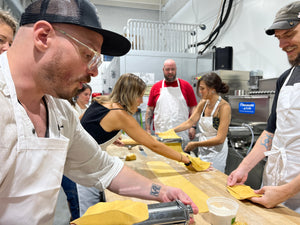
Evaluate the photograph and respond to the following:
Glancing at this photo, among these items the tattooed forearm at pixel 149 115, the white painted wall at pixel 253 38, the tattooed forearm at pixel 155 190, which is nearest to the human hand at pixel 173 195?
the tattooed forearm at pixel 155 190

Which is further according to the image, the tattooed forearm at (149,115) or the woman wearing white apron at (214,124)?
the tattooed forearm at (149,115)

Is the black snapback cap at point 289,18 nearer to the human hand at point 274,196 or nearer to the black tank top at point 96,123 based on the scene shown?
the human hand at point 274,196

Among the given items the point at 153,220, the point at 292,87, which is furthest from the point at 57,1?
the point at 292,87

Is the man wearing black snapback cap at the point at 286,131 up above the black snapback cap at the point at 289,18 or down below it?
below

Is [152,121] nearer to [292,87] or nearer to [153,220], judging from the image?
[292,87]

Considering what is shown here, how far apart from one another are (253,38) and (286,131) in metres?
2.81

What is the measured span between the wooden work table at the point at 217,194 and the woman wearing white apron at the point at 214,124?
0.64 m

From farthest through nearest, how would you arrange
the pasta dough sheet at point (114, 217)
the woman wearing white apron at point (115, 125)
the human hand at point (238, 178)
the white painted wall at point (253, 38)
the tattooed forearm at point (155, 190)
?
the white painted wall at point (253, 38) < the woman wearing white apron at point (115, 125) < the human hand at point (238, 178) < the tattooed forearm at point (155, 190) < the pasta dough sheet at point (114, 217)

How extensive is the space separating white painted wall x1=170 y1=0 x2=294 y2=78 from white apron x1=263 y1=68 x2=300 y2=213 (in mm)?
1926

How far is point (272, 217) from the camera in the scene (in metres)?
1.00

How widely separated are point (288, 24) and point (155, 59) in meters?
3.07

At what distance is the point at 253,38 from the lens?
350cm

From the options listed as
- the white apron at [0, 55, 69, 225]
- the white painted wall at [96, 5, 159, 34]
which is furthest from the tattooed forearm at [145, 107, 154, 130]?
the white painted wall at [96, 5, 159, 34]

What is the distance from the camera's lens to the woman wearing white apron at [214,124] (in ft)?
7.38
